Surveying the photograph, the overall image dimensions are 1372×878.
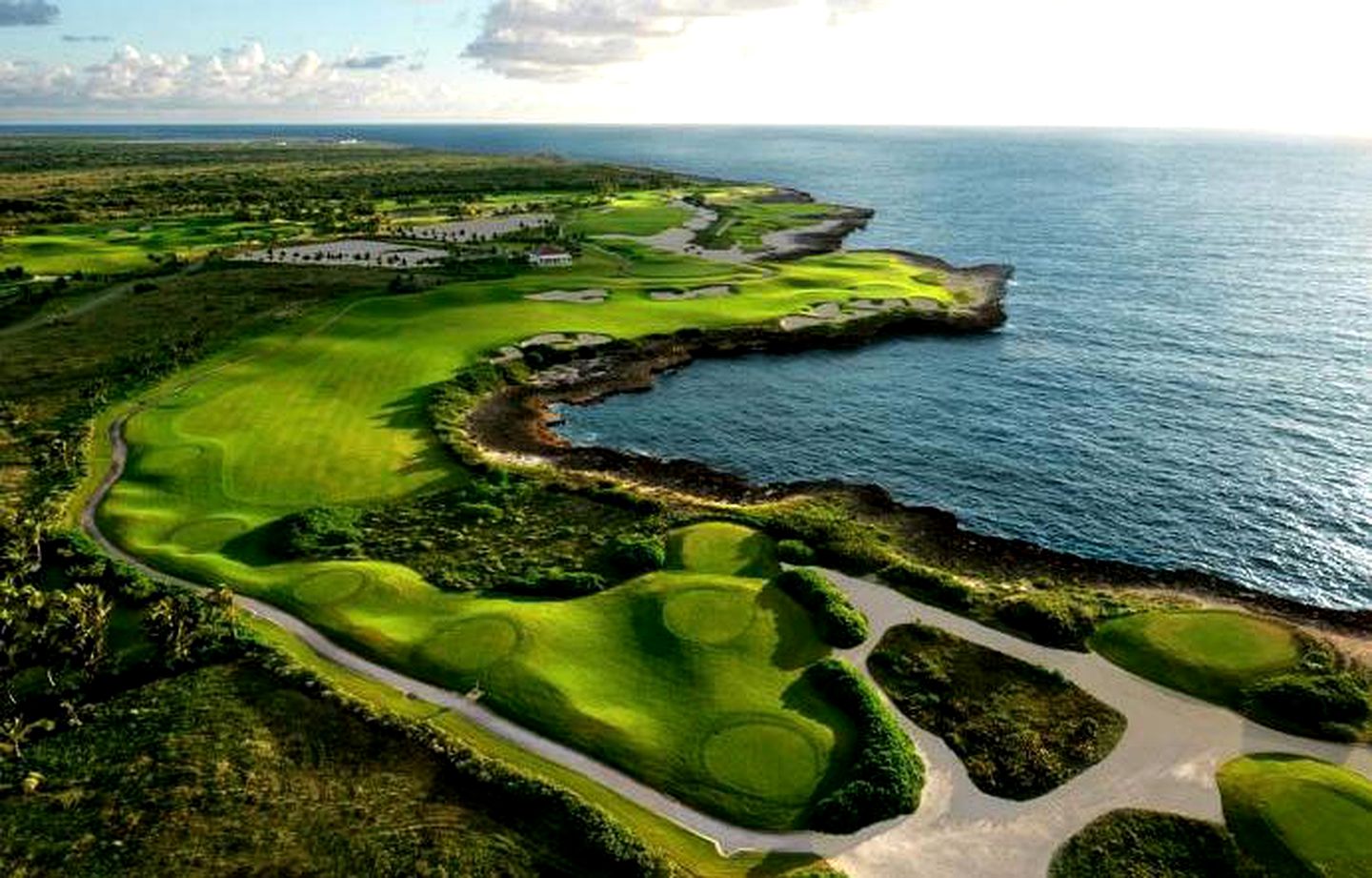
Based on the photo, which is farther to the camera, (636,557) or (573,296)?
(573,296)

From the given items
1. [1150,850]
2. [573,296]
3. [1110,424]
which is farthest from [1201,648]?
[573,296]

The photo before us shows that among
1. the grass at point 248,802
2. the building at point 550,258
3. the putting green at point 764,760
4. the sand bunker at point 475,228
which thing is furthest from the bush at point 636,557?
the sand bunker at point 475,228

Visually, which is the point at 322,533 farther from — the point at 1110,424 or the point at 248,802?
the point at 1110,424

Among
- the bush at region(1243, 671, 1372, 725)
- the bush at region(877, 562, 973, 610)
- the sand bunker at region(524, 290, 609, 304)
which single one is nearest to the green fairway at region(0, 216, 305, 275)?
the sand bunker at region(524, 290, 609, 304)

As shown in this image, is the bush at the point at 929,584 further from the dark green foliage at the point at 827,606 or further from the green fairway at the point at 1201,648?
the green fairway at the point at 1201,648

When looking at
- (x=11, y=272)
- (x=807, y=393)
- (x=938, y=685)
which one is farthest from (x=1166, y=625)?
(x=11, y=272)

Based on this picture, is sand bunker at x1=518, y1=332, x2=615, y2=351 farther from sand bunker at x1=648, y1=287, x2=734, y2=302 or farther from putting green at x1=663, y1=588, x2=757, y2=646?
putting green at x1=663, y1=588, x2=757, y2=646
